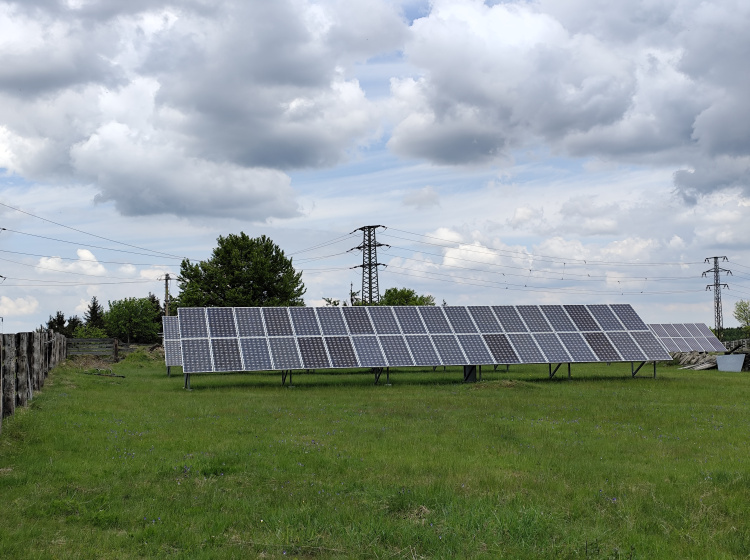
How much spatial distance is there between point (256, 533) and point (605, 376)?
102 ft

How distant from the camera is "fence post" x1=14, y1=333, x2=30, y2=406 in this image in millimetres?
19047

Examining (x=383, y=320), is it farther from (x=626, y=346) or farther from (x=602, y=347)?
(x=626, y=346)

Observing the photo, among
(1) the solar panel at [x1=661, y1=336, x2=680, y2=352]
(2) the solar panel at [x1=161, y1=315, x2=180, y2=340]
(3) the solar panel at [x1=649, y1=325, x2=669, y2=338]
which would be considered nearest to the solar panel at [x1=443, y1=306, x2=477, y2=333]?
(2) the solar panel at [x1=161, y1=315, x2=180, y2=340]

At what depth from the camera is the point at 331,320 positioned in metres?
34.4

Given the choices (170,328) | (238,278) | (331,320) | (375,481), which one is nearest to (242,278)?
(238,278)

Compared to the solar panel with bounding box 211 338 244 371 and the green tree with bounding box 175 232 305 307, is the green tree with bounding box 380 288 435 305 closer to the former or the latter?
the green tree with bounding box 175 232 305 307

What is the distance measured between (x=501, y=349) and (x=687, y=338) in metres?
38.6

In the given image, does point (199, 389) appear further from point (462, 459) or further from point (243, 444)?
point (462, 459)

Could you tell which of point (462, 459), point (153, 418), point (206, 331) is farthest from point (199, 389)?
point (462, 459)

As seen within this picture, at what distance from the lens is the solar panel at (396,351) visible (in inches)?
1203

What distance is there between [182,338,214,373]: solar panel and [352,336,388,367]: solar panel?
7.05m

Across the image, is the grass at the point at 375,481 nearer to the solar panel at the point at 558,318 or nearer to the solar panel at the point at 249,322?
the solar panel at the point at 249,322

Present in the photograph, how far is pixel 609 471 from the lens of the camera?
38.6 ft

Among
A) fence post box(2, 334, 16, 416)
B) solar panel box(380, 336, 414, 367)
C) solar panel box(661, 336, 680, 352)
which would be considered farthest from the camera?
solar panel box(661, 336, 680, 352)
